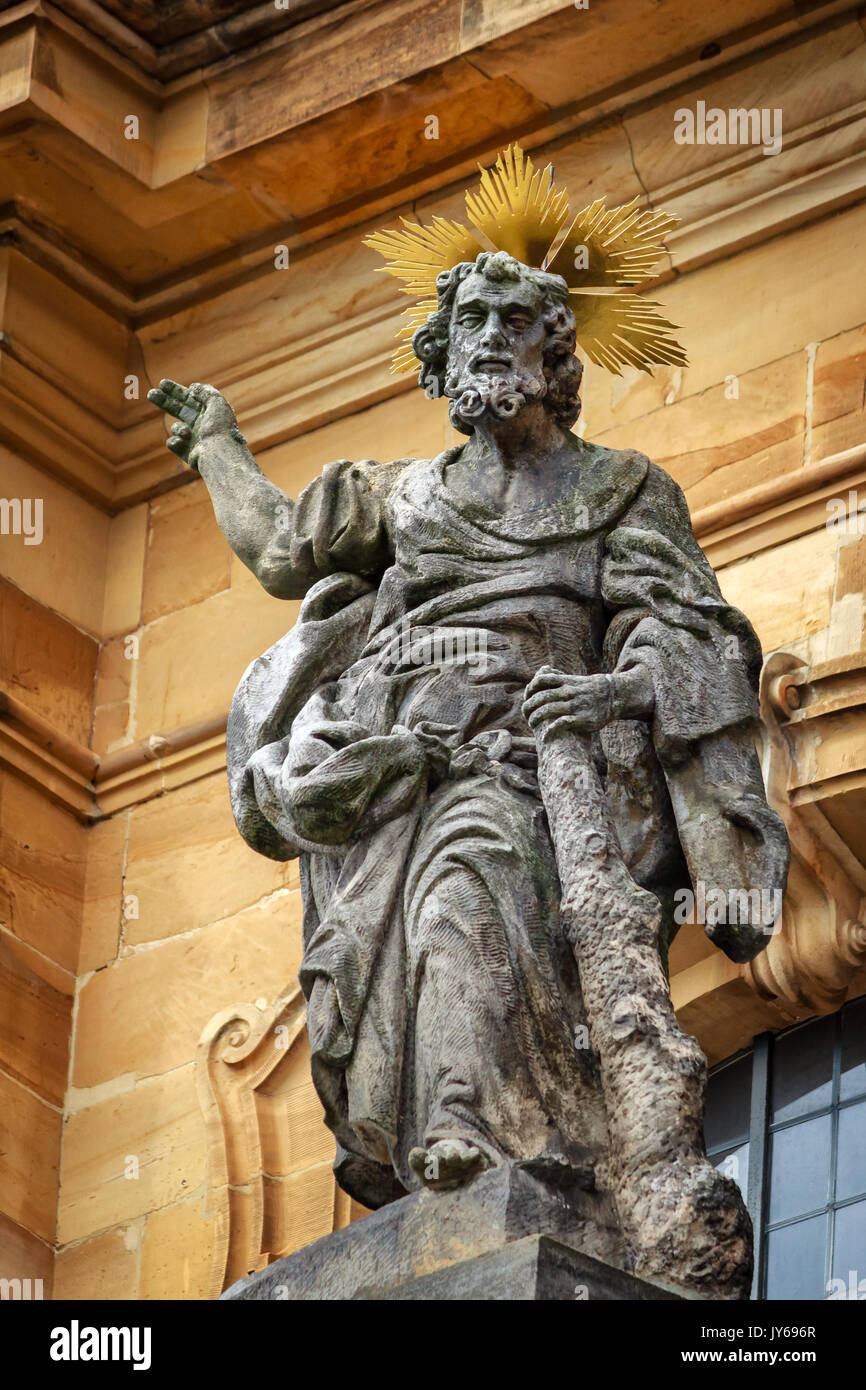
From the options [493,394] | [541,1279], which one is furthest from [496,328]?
[541,1279]

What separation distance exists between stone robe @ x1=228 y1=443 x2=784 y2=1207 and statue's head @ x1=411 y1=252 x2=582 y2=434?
0.54 ft

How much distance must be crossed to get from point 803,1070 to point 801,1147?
30cm

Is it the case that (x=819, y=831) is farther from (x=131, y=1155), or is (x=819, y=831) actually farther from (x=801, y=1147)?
(x=131, y=1155)

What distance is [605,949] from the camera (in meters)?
5.28

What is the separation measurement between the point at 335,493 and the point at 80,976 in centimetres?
402

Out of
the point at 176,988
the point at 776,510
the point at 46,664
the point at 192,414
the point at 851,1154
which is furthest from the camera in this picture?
the point at 46,664

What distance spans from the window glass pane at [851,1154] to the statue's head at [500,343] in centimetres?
259

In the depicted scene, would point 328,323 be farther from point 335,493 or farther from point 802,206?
point 335,493

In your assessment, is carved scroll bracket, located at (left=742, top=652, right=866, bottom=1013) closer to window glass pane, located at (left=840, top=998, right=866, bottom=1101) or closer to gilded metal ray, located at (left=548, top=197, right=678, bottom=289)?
window glass pane, located at (left=840, top=998, right=866, bottom=1101)

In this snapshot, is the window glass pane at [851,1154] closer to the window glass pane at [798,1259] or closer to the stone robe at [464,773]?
the window glass pane at [798,1259]

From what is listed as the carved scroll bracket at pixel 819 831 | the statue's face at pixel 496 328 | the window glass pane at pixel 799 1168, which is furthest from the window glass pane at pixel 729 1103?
the statue's face at pixel 496 328

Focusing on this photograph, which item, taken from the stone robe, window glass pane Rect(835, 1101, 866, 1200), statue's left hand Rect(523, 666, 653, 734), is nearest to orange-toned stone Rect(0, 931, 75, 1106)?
window glass pane Rect(835, 1101, 866, 1200)

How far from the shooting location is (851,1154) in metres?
8.17
